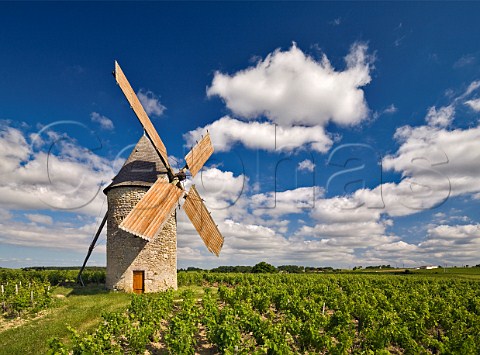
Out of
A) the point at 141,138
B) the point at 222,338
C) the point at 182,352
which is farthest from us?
the point at 141,138

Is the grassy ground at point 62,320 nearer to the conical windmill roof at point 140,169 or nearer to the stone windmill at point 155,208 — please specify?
the stone windmill at point 155,208

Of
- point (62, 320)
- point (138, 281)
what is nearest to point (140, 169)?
point (138, 281)

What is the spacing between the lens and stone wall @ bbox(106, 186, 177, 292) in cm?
1808

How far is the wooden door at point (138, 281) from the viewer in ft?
59.0

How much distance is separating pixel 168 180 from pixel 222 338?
1151 centimetres

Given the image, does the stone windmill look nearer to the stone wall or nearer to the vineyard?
the stone wall

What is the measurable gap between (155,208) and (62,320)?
602 cm

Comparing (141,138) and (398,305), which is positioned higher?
(141,138)

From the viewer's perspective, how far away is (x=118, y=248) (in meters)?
18.5

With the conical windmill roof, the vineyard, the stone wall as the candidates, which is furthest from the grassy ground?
the conical windmill roof

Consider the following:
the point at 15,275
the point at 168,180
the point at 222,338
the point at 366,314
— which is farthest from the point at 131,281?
the point at 15,275

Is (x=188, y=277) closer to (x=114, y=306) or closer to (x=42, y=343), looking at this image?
(x=114, y=306)

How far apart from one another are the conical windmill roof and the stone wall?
15.5 inches

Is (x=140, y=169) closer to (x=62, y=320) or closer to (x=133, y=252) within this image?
(x=133, y=252)
